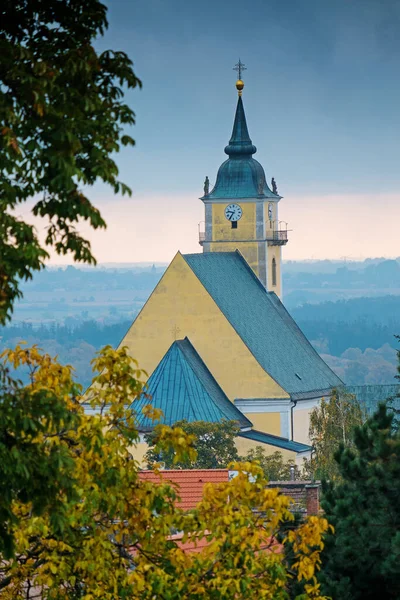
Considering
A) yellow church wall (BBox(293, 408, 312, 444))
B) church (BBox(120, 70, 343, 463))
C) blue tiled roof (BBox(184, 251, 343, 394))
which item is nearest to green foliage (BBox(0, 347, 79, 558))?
church (BBox(120, 70, 343, 463))

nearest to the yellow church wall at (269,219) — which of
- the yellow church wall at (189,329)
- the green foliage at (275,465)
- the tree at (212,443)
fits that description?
the yellow church wall at (189,329)

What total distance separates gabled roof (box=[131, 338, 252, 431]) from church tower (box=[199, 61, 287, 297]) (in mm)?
9101

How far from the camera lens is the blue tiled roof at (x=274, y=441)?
62.9 meters

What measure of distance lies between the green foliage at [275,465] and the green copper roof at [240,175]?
17014 millimetres

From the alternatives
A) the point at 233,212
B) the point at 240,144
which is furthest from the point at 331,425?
the point at 240,144

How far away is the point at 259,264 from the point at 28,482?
6050cm

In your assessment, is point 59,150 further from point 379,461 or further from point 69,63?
point 379,461

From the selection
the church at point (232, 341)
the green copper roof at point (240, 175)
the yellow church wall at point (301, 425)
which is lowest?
the yellow church wall at point (301, 425)

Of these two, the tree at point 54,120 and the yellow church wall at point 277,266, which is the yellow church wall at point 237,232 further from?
the tree at point 54,120

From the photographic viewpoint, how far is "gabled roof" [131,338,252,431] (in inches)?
2452

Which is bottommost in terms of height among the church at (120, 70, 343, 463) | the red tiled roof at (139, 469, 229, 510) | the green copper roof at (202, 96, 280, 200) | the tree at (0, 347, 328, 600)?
the tree at (0, 347, 328, 600)

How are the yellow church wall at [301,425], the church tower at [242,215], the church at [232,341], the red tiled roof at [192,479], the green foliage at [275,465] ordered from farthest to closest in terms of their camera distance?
the church tower at [242,215] < the yellow church wall at [301,425] < the church at [232,341] < the green foliage at [275,465] < the red tiled roof at [192,479]

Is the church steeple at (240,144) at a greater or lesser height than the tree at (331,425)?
greater

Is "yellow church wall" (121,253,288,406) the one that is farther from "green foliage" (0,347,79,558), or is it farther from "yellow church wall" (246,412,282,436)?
"green foliage" (0,347,79,558)
